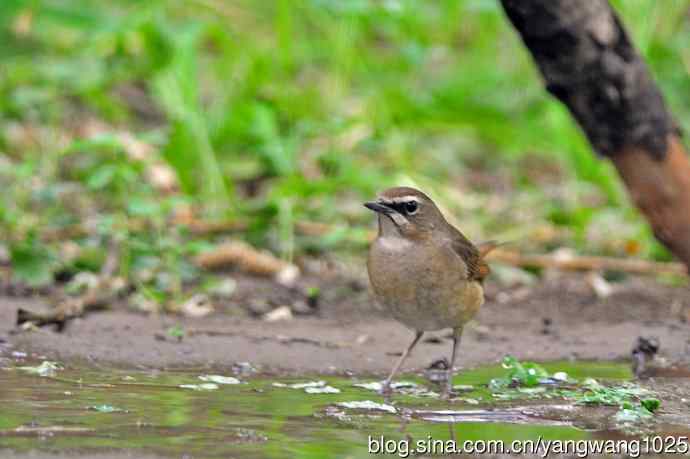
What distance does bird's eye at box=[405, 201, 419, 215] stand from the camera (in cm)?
604

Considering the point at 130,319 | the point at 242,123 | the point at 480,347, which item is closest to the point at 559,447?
the point at 480,347

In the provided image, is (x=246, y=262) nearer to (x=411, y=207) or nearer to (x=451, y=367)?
(x=411, y=207)

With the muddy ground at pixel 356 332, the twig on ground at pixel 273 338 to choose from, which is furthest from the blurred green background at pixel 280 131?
the twig on ground at pixel 273 338

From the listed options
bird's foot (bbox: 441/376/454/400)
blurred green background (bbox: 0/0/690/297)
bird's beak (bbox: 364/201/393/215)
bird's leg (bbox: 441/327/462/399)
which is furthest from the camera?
blurred green background (bbox: 0/0/690/297)

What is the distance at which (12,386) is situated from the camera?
5020mm

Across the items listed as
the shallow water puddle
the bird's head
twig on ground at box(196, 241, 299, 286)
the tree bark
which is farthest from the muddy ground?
the tree bark

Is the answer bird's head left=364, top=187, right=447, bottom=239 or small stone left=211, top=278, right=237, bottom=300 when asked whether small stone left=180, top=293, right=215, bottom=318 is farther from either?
bird's head left=364, top=187, right=447, bottom=239

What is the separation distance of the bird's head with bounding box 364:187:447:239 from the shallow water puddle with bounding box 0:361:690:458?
0.70 metres

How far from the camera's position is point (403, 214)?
19.8 ft

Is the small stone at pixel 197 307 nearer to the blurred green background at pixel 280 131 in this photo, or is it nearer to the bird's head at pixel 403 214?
the blurred green background at pixel 280 131

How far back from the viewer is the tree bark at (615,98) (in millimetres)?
4770

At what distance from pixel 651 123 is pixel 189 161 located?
427 cm

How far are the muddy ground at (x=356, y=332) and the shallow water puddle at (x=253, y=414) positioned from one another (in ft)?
1.18

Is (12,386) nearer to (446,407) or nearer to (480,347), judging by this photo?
(446,407)
